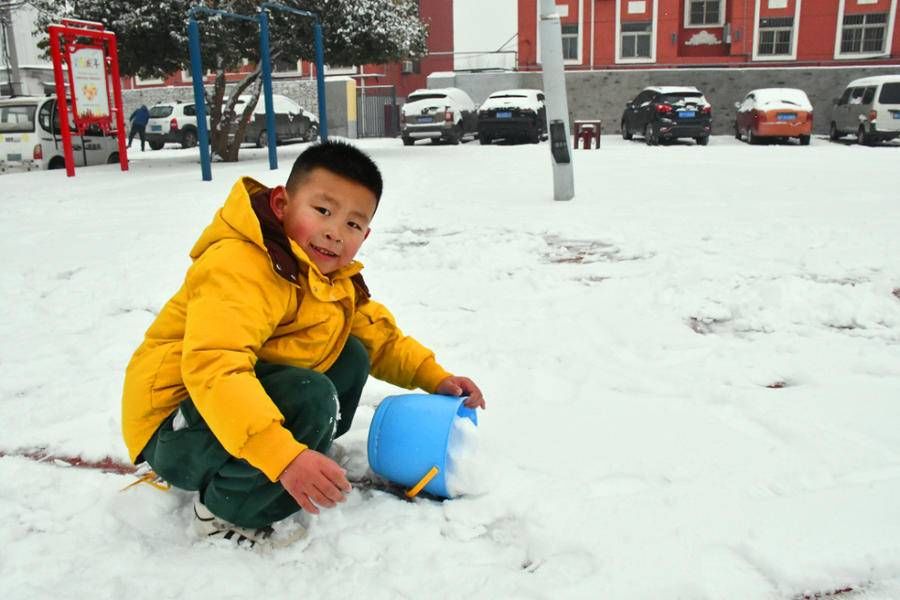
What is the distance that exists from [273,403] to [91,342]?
2136mm

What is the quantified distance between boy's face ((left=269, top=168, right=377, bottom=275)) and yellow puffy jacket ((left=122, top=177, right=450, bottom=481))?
0.05m

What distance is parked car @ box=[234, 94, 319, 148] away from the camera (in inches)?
826

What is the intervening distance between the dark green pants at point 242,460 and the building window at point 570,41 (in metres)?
27.5

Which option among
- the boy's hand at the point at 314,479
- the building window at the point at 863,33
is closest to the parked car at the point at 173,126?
the boy's hand at the point at 314,479

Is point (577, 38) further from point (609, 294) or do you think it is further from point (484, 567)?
point (484, 567)

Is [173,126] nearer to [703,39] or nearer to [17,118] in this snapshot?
[17,118]

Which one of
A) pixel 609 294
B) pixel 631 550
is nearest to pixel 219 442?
pixel 631 550

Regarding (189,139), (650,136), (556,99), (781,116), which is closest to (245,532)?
(556,99)

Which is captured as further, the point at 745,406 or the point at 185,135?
the point at 185,135

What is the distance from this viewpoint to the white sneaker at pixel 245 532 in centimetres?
179

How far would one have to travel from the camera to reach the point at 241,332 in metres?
1.64

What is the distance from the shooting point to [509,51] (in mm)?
27578

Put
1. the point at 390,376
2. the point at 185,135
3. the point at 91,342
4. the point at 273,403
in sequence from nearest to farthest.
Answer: the point at 273,403 → the point at 390,376 → the point at 91,342 → the point at 185,135

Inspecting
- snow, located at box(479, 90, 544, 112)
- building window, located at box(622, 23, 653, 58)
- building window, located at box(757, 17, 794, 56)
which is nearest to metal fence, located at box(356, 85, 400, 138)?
building window, located at box(622, 23, 653, 58)
